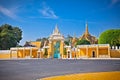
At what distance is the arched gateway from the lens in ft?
120

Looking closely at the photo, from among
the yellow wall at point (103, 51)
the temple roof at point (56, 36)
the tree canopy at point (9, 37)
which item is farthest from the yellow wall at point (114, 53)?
the tree canopy at point (9, 37)

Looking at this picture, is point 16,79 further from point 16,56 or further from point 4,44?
point 4,44

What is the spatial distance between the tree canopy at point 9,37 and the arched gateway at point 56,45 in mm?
8390

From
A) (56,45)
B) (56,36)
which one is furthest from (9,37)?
(56,45)

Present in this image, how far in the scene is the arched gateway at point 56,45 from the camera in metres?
36.4

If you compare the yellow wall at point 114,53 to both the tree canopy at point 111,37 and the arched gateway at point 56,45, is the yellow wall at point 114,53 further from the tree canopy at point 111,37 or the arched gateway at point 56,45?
the arched gateway at point 56,45

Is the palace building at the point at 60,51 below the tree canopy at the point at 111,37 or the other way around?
below

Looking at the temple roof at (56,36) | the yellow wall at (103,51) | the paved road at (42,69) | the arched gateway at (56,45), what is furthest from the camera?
the temple roof at (56,36)

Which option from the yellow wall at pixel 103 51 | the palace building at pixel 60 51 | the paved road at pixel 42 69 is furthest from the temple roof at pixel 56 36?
the paved road at pixel 42 69

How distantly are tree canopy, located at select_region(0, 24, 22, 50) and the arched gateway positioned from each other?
839 centimetres

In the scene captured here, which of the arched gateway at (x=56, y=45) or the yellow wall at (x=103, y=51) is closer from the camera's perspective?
the yellow wall at (x=103, y=51)

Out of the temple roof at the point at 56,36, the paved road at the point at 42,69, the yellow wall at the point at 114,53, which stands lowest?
the paved road at the point at 42,69

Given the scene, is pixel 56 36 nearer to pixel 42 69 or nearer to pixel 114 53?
pixel 114 53

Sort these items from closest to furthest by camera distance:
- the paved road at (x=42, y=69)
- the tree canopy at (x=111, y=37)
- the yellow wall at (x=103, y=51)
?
1. the paved road at (x=42, y=69)
2. the yellow wall at (x=103, y=51)
3. the tree canopy at (x=111, y=37)
